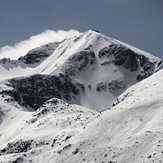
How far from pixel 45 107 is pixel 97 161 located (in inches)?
2129

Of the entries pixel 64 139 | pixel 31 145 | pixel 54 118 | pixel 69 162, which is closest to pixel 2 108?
pixel 54 118

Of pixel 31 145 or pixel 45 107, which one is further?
pixel 45 107

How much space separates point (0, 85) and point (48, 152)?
12868cm

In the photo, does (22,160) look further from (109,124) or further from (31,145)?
(31,145)

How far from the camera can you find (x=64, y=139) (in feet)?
199

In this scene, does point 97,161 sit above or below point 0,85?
below

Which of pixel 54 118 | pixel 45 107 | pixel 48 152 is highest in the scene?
pixel 45 107

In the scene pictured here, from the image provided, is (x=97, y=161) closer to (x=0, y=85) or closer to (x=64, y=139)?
(x=64, y=139)

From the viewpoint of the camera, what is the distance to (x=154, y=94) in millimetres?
62031

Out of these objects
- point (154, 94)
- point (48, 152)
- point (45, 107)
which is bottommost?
point (48, 152)

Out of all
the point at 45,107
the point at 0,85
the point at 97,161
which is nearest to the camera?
the point at 97,161

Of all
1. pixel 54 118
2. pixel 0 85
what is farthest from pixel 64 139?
pixel 0 85

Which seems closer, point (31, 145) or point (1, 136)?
point (31, 145)

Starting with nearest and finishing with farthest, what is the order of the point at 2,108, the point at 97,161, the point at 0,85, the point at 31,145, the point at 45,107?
the point at 97,161 → the point at 31,145 → the point at 45,107 → the point at 2,108 → the point at 0,85
